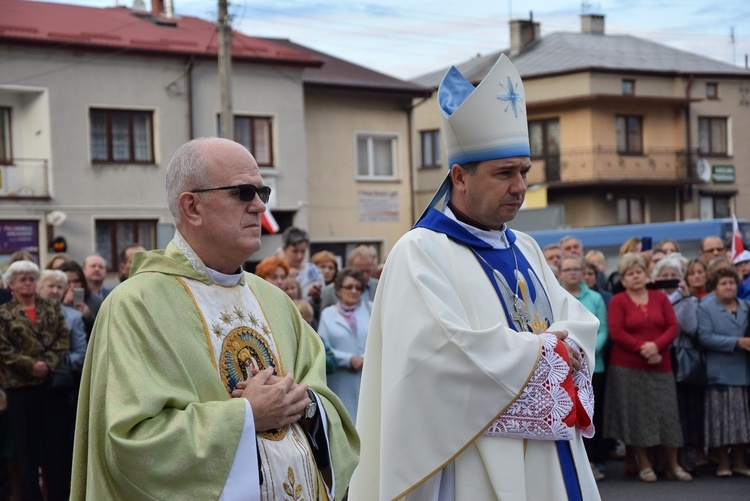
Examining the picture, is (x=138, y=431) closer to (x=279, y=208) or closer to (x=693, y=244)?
(x=693, y=244)

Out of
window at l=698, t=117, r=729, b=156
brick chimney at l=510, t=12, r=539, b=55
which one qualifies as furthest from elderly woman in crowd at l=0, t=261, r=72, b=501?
brick chimney at l=510, t=12, r=539, b=55

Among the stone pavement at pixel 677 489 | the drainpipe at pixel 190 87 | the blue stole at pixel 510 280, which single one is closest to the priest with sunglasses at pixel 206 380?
the blue stole at pixel 510 280

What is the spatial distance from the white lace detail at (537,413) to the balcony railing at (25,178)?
2160 centimetres

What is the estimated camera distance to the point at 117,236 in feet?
84.5

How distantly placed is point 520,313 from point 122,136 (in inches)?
876

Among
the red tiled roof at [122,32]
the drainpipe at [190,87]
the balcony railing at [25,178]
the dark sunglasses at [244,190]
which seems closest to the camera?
the dark sunglasses at [244,190]

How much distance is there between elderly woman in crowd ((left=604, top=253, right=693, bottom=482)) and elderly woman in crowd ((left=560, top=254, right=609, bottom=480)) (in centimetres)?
14

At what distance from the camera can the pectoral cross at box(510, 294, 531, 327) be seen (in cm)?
467

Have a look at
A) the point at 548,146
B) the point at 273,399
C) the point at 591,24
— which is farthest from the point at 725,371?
the point at 591,24

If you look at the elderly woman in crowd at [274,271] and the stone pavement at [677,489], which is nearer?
the elderly woman in crowd at [274,271]

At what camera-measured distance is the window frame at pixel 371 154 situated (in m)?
30.6

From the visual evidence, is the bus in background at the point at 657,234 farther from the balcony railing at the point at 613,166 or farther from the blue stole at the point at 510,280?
the balcony railing at the point at 613,166

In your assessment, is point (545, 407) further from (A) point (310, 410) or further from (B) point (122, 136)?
(B) point (122, 136)

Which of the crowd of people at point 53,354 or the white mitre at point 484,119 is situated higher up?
the white mitre at point 484,119
